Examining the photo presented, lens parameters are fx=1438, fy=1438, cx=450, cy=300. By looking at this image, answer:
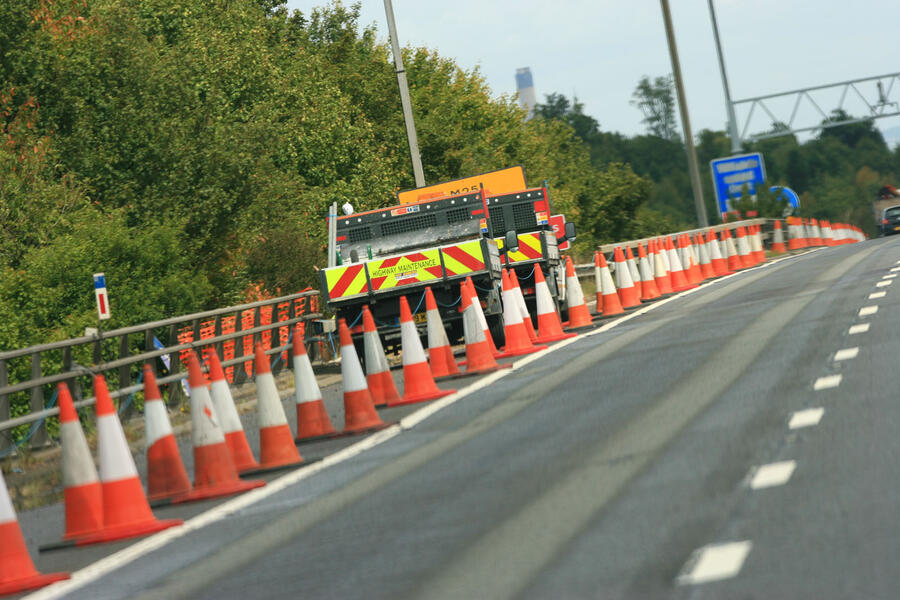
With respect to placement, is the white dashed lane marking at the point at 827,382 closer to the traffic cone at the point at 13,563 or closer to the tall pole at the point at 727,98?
the traffic cone at the point at 13,563

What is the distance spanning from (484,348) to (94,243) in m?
12.2

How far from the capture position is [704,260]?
31.2 meters

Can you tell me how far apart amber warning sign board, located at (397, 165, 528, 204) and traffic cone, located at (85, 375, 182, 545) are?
56.1 feet

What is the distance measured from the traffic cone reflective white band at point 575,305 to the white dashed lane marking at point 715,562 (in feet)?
47.1

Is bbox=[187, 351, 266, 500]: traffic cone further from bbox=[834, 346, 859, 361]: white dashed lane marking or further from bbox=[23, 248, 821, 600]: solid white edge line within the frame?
bbox=[834, 346, 859, 361]: white dashed lane marking

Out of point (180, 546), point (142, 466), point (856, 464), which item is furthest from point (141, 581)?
point (142, 466)

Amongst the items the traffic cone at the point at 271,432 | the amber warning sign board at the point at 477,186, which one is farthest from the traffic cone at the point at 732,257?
the traffic cone at the point at 271,432

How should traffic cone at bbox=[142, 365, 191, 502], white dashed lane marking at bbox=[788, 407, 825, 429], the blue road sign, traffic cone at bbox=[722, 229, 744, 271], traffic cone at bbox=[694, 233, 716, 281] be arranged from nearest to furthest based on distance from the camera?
1. white dashed lane marking at bbox=[788, 407, 825, 429]
2. traffic cone at bbox=[142, 365, 191, 502]
3. traffic cone at bbox=[694, 233, 716, 281]
4. traffic cone at bbox=[722, 229, 744, 271]
5. the blue road sign

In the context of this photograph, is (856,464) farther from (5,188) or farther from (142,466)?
(5,188)

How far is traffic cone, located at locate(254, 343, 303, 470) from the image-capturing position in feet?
35.1

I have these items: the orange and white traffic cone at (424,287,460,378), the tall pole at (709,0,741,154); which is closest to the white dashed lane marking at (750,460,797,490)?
the orange and white traffic cone at (424,287,460,378)

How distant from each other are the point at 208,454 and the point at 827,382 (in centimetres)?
453

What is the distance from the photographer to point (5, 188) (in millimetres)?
28031

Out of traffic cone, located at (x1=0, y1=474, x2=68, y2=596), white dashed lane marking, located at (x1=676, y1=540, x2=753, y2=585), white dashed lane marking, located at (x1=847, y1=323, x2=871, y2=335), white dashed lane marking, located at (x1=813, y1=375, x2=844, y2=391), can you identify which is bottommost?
white dashed lane marking, located at (x1=676, y1=540, x2=753, y2=585)
